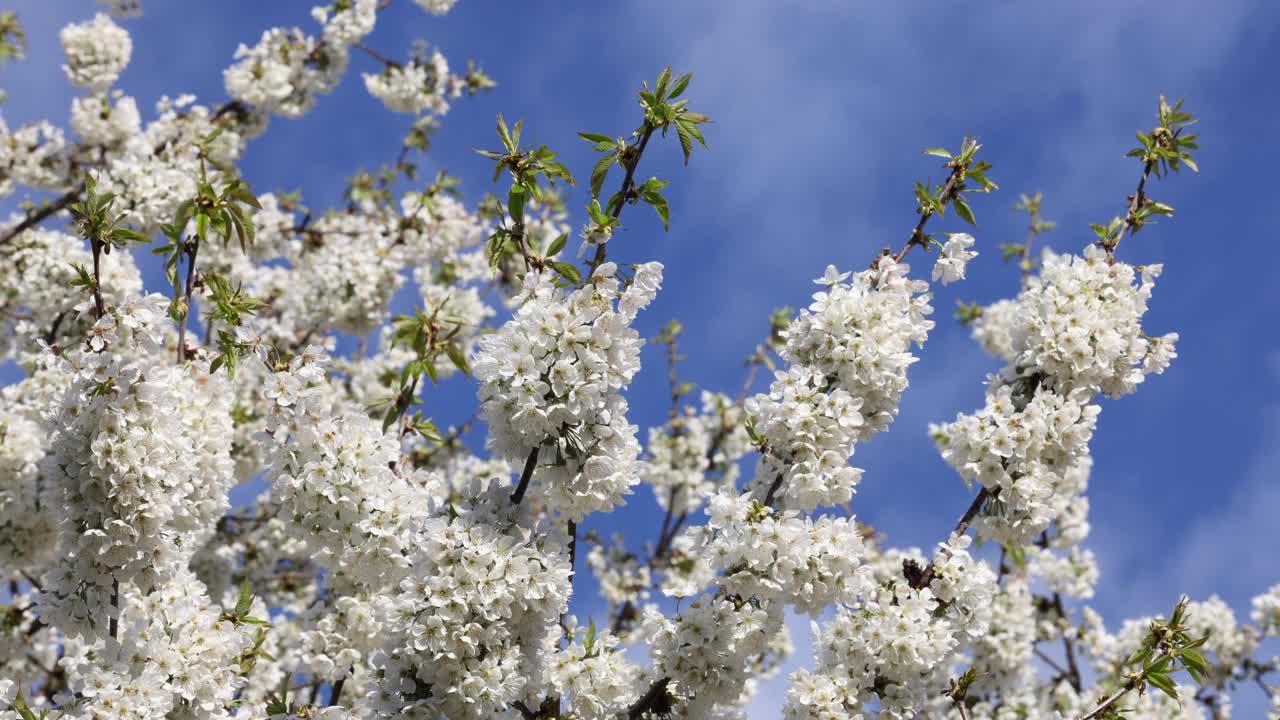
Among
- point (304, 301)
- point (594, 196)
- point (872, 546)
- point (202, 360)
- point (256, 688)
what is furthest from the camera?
point (872, 546)

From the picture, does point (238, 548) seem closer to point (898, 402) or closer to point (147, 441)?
point (147, 441)

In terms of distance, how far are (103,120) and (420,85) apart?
3.66 m

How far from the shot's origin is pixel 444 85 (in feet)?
42.7

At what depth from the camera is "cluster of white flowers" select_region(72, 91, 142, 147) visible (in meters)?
11.2

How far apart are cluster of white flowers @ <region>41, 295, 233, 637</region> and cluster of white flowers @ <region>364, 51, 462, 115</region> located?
8561mm

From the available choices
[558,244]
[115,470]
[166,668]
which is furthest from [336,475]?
[558,244]

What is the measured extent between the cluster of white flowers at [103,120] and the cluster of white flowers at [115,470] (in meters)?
7.44

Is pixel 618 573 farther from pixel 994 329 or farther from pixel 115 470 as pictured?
pixel 115 470

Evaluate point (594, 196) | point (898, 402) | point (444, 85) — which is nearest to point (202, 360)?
point (594, 196)

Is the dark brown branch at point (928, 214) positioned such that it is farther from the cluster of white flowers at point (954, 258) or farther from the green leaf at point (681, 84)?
the green leaf at point (681, 84)

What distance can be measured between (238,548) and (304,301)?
2602mm

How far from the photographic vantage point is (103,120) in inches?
444

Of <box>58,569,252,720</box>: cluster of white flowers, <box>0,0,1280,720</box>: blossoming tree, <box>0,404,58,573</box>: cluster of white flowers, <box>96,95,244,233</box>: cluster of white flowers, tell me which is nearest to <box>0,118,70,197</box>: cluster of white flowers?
<box>96,95,244,233</box>: cluster of white flowers

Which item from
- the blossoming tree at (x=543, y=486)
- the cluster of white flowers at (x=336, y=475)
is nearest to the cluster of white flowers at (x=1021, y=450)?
the blossoming tree at (x=543, y=486)
